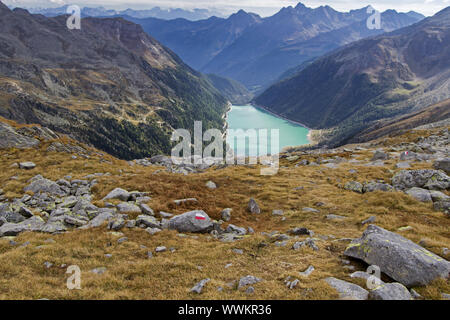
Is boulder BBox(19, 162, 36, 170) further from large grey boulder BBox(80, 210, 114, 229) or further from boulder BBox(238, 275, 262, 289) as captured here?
boulder BBox(238, 275, 262, 289)

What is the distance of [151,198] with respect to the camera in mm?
24297

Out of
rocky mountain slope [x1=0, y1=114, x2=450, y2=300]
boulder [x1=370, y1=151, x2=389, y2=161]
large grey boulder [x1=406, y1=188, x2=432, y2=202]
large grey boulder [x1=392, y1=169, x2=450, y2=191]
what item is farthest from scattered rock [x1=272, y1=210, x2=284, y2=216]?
boulder [x1=370, y1=151, x2=389, y2=161]

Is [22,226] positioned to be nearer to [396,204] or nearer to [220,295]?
[220,295]

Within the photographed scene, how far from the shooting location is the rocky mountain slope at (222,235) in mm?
11145

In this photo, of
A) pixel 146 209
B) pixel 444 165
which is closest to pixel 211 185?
pixel 146 209

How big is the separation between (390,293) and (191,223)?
1298cm

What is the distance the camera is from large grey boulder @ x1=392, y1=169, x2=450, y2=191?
24112 millimetres

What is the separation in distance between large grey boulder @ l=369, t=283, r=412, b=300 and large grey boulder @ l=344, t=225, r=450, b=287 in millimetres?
1183

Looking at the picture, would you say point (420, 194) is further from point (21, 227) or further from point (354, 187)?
point (21, 227)

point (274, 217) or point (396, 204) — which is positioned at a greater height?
point (396, 204)

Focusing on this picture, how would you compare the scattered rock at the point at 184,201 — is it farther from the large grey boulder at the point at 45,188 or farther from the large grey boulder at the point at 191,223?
the large grey boulder at the point at 45,188

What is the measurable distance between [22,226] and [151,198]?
9.66 metres

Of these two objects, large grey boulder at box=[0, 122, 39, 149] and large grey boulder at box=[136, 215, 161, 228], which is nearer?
large grey boulder at box=[136, 215, 161, 228]
